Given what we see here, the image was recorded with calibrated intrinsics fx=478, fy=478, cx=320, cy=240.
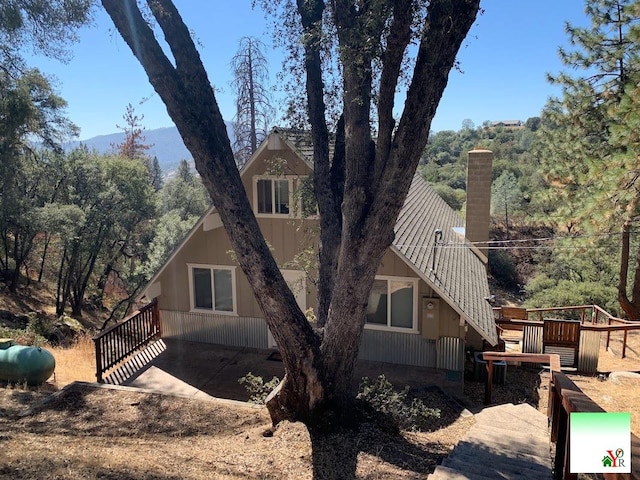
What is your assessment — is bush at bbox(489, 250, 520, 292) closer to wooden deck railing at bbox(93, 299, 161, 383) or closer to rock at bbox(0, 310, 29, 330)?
wooden deck railing at bbox(93, 299, 161, 383)

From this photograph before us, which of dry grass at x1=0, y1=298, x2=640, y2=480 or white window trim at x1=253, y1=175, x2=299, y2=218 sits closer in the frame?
dry grass at x1=0, y1=298, x2=640, y2=480

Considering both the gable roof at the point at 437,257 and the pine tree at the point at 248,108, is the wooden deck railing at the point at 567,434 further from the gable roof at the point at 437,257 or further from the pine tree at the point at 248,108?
the pine tree at the point at 248,108

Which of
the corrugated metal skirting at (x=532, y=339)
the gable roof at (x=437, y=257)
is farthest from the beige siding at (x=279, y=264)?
the corrugated metal skirting at (x=532, y=339)

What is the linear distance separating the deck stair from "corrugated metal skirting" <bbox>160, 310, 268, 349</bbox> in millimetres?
5824

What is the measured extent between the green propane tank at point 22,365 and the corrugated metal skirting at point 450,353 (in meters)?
7.83

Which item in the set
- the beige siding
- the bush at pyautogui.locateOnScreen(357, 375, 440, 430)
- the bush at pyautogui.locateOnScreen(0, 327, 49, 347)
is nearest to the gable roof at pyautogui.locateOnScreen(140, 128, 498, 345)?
the beige siding

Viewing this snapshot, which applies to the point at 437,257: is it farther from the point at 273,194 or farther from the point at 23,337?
the point at 23,337

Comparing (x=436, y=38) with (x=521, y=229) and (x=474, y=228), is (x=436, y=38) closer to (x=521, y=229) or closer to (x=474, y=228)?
(x=474, y=228)

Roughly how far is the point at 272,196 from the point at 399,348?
4.44 metres

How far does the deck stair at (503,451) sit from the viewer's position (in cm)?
470

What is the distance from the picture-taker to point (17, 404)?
24.0 ft

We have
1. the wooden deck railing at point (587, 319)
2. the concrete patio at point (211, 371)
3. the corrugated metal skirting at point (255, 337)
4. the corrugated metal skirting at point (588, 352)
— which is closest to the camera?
the concrete patio at point (211, 371)

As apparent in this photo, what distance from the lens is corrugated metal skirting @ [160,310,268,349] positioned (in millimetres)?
11539

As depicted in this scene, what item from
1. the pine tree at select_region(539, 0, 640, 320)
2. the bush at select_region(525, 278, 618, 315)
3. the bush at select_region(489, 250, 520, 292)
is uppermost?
the pine tree at select_region(539, 0, 640, 320)
